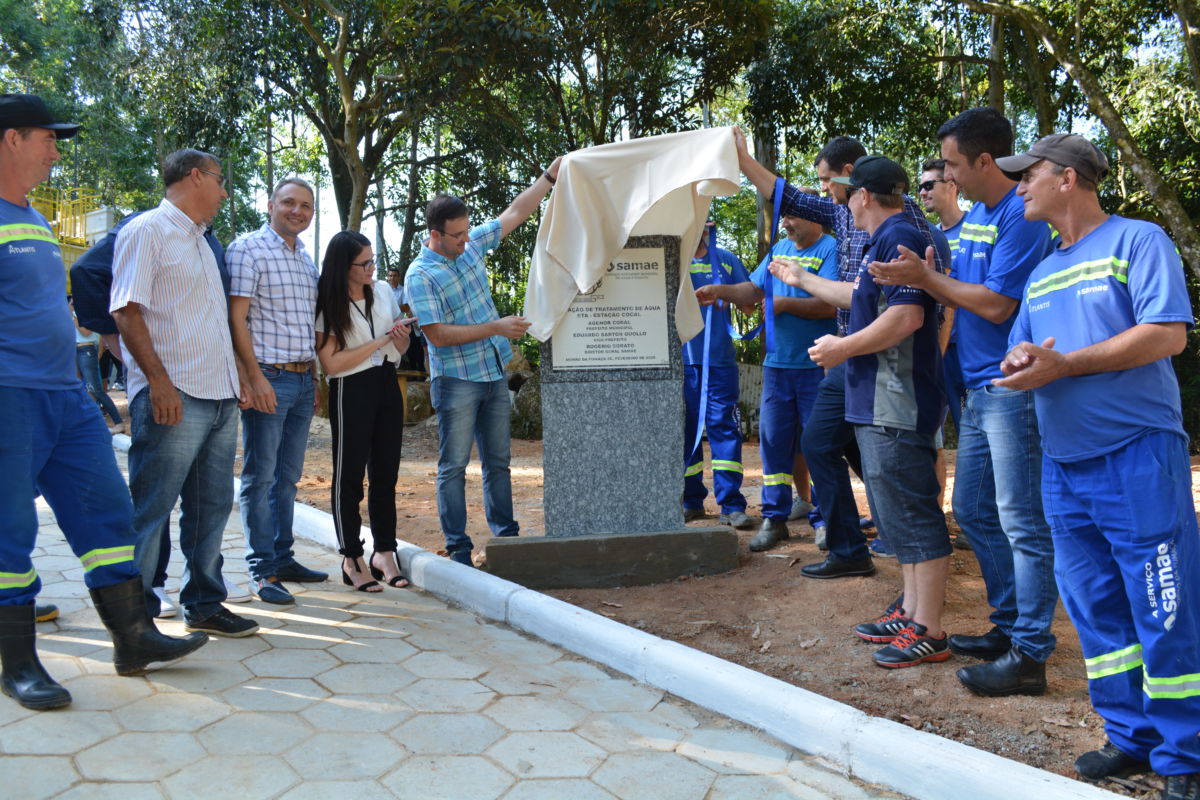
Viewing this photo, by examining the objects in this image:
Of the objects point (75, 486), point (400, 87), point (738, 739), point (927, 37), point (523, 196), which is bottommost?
point (738, 739)

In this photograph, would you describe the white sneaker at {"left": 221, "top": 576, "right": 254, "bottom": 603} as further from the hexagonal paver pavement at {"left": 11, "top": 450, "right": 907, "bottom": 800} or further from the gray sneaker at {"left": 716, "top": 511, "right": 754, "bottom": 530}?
the gray sneaker at {"left": 716, "top": 511, "right": 754, "bottom": 530}

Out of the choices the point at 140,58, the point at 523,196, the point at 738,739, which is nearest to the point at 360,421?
the point at 523,196

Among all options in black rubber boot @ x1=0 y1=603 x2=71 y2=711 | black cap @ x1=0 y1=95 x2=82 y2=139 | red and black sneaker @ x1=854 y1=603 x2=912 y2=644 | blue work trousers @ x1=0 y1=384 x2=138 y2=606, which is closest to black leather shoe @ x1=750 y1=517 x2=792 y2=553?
red and black sneaker @ x1=854 y1=603 x2=912 y2=644

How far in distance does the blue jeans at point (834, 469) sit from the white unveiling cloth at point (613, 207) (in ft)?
3.41

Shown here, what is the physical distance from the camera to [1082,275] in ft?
9.52

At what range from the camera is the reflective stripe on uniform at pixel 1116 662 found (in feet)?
9.36

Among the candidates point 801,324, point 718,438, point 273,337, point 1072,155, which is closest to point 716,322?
point 718,438

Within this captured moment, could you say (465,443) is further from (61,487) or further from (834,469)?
(61,487)

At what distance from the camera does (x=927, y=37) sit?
48.0ft

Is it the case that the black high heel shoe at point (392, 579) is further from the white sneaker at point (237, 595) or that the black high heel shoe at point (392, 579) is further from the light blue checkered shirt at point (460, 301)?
the light blue checkered shirt at point (460, 301)

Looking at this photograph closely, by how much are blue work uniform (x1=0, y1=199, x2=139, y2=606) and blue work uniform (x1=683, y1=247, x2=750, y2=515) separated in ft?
12.1

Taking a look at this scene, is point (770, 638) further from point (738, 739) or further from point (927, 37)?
point (927, 37)

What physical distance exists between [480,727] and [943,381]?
93.1 inches

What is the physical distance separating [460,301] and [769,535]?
229 centimetres
